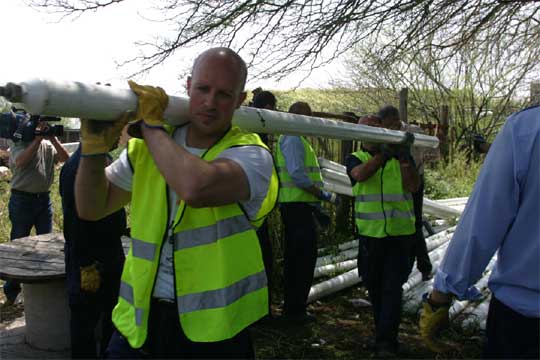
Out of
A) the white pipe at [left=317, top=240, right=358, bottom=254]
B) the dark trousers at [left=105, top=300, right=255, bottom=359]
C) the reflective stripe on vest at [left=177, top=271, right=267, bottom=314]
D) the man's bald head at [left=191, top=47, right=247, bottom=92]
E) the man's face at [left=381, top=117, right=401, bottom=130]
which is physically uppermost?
the man's bald head at [left=191, top=47, right=247, bottom=92]

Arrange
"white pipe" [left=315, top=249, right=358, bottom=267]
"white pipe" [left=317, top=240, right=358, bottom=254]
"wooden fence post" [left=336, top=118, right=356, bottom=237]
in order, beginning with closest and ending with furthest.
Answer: "white pipe" [left=315, top=249, right=358, bottom=267], "white pipe" [left=317, top=240, right=358, bottom=254], "wooden fence post" [left=336, top=118, right=356, bottom=237]

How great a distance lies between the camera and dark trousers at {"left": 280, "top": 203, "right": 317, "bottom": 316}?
4.87 metres

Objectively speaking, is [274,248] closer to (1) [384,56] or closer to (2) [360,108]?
(1) [384,56]

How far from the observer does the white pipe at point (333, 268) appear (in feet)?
19.4

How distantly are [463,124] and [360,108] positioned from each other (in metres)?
3.18

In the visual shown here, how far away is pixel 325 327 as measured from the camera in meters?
4.84

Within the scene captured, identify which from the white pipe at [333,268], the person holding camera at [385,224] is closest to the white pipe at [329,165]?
the white pipe at [333,268]

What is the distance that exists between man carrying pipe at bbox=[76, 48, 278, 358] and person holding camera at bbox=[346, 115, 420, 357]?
2.16 m

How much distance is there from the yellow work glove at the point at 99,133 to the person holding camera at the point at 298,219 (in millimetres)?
3064

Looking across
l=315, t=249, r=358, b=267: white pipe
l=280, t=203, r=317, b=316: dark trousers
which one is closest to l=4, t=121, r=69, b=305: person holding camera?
l=280, t=203, r=317, b=316: dark trousers

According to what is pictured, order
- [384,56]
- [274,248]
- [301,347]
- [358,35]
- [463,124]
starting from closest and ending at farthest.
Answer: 1. [301,347]
2. [358,35]
3. [384,56]
4. [274,248]
5. [463,124]

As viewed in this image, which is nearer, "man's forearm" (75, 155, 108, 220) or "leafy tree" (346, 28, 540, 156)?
"man's forearm" (75, 155, 108, 220)

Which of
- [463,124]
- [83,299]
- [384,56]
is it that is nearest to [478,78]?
[463,124]

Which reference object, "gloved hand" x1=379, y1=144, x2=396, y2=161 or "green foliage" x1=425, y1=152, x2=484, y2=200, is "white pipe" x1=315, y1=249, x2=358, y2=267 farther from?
"green foliage" x1=425, y1=152, x2=484, y2=200
